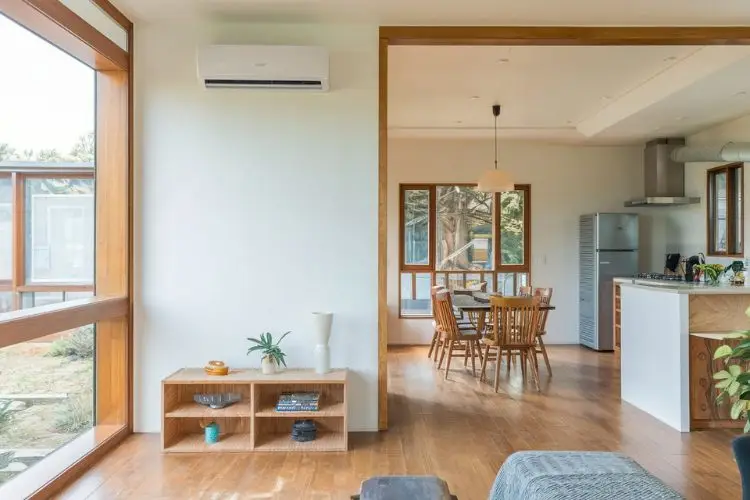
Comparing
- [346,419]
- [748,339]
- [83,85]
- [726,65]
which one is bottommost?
[346,419]

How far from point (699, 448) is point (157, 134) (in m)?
4.12

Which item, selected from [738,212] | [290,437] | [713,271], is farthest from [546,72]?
[290,437]

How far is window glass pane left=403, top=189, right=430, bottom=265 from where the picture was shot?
798 centimetres

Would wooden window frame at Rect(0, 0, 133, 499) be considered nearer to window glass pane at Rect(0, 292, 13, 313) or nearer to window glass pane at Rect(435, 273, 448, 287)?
window glass pane at Rect(0, 292, 13, 313)

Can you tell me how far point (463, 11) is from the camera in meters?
3.67

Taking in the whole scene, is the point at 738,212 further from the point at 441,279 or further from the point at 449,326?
the point at 441,279

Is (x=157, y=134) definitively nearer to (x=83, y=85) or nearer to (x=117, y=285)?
(x=83, y=85)

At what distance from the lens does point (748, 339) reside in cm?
244

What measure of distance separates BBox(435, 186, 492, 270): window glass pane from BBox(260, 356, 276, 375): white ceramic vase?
459cm

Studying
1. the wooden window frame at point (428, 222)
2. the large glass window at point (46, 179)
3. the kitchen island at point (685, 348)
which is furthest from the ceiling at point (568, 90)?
the large glass window at point (46, 179)

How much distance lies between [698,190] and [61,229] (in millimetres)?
6897

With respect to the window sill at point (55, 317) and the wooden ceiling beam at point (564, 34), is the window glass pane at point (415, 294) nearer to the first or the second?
the wooden ceiling beam at point (564, 34)

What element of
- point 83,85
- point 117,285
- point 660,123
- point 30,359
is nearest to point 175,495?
point 30,359

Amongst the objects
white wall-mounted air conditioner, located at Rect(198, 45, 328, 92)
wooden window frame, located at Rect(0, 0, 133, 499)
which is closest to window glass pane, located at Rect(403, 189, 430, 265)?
white wall-mounted air conditioner, located at Rect(198, 45, 328, 92)
